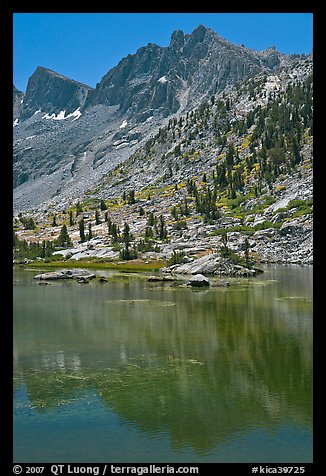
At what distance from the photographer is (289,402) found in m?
25.8

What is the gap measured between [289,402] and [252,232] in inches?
4333

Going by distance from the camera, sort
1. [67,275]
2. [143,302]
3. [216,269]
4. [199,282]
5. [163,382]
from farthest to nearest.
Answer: [216,269]
[67,275]
[199,282]
[143,302]
[163,382]

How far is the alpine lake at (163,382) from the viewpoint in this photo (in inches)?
826

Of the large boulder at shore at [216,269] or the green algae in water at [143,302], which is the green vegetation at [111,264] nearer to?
the large boulder at shore at [216,269]

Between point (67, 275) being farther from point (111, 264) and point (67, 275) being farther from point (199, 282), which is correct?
point (199, 282)

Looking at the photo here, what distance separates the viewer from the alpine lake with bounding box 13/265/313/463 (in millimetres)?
20970

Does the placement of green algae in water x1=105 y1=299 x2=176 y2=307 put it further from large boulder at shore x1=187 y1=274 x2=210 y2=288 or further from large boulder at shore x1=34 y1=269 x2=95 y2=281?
large boulder at shore x1=34 y1=269 x2=95 y2=281

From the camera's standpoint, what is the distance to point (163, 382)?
95.1ft

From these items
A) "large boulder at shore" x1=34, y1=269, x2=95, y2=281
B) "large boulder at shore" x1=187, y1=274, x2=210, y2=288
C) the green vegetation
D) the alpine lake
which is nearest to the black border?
the alpine lake

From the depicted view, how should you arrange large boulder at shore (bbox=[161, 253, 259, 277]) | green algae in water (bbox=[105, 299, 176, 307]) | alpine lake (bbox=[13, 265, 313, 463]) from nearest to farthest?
alpine lake (bbox=[13, 265, 313, 463])
green algae in water (bbox=[105, 299, 176, 307])
large boulder at shore (bbox=[161, 253, 259, 277])
